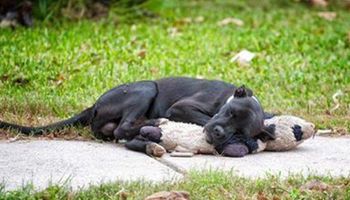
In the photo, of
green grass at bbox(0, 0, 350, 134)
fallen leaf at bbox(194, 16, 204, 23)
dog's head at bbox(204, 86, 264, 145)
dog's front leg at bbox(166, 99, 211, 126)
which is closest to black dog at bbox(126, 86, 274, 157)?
dog's head at bbox(204, 86, 264, 145)

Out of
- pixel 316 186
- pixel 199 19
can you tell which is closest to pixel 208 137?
pixel 316 186

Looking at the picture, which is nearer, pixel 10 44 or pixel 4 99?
pixel 4 99

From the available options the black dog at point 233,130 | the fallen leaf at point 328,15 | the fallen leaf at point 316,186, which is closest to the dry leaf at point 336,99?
the black dog at point 233,130

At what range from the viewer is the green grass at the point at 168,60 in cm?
810

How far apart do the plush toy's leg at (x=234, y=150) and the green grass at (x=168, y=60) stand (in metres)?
1.48

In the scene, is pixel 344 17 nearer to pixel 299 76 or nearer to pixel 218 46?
pixel 218 46

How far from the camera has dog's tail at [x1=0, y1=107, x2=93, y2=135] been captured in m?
6.67

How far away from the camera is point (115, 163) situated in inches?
231

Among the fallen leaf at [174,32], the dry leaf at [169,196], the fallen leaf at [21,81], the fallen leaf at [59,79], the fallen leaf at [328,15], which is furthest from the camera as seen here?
the fallen leaf at [328,15]

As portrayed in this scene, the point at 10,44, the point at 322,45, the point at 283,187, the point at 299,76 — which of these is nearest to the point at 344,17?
the point at 322,45

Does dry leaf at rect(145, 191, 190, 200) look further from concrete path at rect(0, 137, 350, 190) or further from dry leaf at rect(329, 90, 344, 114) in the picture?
dry leaf at rect(329, 90, 344, 114)

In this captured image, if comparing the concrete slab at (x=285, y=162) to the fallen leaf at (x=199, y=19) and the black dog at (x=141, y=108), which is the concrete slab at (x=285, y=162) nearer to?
the black dog at (x=141, y=108)

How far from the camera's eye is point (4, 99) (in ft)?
25.0

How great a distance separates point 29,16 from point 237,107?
626 cm
